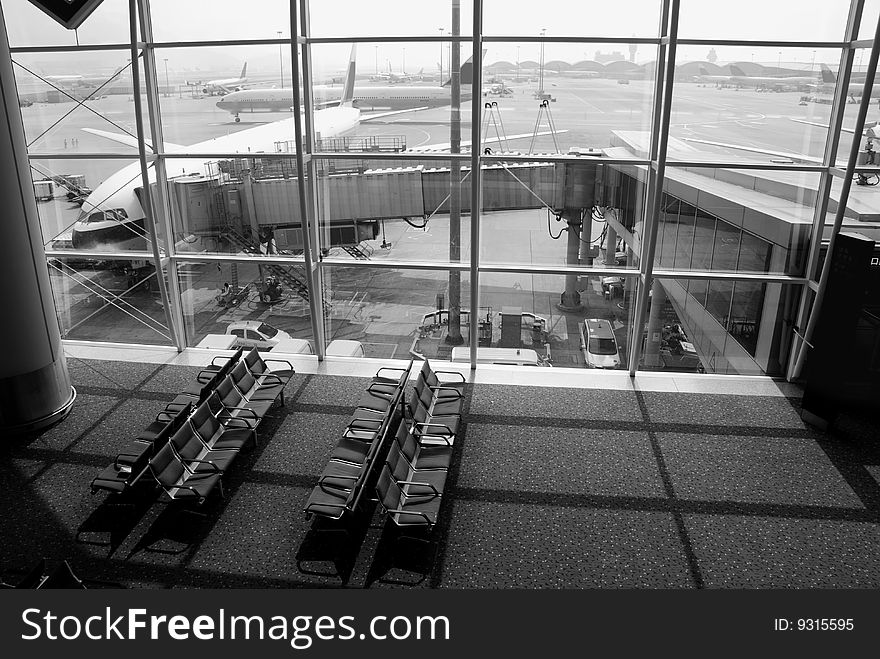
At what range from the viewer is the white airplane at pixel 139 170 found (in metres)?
8.00

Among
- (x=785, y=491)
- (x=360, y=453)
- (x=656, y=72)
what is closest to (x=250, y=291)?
(x=360, y=453)

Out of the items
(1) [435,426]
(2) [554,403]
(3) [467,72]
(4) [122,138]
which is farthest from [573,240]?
(4) [122,138]

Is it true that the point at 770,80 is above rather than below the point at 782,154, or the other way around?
above

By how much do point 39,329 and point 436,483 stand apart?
15.0ft

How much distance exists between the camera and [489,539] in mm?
5379

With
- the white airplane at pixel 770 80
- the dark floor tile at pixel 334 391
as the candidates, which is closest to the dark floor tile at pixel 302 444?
the dark floor tile at pixel 334 391

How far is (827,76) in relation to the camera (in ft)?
24.2

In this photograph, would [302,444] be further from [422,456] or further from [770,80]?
[770,80]

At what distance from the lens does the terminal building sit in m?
5.62

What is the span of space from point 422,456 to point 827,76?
20.0 ft

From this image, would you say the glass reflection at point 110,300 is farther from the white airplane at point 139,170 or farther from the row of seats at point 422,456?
the row of seats at point 422,456

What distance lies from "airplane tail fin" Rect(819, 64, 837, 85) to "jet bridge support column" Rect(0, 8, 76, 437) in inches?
334

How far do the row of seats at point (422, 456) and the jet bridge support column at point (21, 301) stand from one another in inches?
153

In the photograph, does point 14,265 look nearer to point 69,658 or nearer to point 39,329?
point 39,329
